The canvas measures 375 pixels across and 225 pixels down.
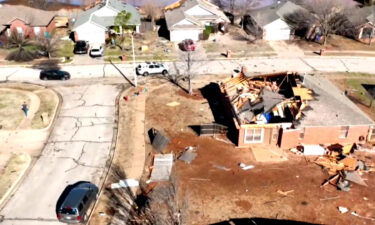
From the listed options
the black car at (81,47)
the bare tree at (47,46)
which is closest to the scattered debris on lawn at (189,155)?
the black car at (81,47)

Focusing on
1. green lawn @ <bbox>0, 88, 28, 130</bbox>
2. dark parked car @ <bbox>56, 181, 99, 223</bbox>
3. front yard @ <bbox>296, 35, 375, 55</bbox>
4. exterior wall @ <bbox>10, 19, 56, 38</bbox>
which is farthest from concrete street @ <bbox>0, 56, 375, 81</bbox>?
dark parked car @ <bbox>56, 181, 99, 223</bbox>

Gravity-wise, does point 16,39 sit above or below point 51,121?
above

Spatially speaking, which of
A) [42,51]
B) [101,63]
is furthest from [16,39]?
[101,63]

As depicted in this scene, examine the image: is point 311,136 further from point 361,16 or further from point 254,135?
point 361,16

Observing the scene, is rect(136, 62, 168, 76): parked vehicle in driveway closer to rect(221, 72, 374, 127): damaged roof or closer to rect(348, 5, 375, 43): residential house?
rect(221, 72, 374, 127): damaged roof

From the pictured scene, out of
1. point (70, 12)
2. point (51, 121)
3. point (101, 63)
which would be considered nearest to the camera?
point (51, 121)

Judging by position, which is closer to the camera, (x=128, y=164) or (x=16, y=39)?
(x=128, y=164)

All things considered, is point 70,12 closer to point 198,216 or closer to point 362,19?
point 362,19
